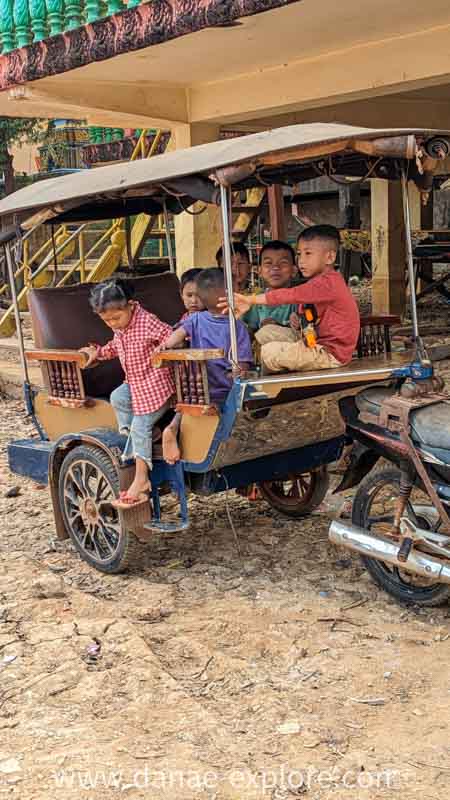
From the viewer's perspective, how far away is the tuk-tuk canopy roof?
→ 3.82 m

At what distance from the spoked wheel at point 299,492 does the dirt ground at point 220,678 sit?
0.28 metres

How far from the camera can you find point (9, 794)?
2943mm

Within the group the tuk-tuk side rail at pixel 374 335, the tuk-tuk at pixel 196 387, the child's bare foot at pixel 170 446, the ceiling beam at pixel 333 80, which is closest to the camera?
the tuk-tuk at pixel 196 387

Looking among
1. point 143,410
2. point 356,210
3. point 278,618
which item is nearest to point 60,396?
point 143,410

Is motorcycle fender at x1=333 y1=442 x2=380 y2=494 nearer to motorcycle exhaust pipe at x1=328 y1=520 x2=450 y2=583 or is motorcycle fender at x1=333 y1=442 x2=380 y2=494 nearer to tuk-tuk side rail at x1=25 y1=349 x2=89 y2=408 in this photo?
motorcycle exhaust pipe at x1=328 y1=520 x2=450 y2=583

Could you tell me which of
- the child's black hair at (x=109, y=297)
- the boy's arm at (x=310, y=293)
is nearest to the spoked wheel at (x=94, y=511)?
the child's black hair at (x=109, y=297)

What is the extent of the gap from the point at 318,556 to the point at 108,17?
4.67 metres

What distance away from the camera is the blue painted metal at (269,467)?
4672 mm

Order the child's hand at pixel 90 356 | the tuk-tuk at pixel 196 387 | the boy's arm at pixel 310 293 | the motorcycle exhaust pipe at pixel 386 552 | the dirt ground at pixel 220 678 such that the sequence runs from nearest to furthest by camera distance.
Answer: the dirt ground at pixel 220 678 < the motorcycle exhaust pipe at pixel 386 552 < the tuk-tuk at pixel 196 387 < the boy's arm at pixel 310 293 < the child's hand at pixel 90 356

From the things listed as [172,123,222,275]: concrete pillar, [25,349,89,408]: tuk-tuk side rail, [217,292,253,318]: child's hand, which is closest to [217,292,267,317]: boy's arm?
[217,292,253,318]: child's hand

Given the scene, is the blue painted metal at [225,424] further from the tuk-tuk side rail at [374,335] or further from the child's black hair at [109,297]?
the tuk-tuk side rail at [374,335]

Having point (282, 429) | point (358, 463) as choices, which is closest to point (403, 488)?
point (358, 463)

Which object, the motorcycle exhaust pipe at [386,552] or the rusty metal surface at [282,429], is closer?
the motorcycle exhaust pipe at [386,552]

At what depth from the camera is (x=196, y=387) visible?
437 centimetres
